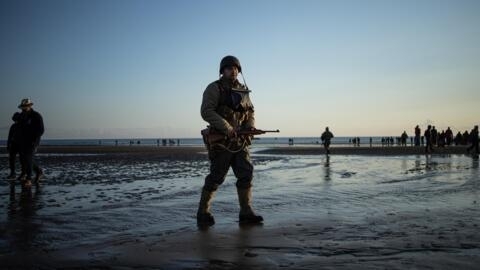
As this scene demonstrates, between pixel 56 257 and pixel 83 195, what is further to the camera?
pixel 83 195

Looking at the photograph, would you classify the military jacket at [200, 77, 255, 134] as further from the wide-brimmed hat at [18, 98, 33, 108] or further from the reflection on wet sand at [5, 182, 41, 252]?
the wide-brimmed hat at [18, 98, 33, 108]

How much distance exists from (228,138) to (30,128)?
7.11 m

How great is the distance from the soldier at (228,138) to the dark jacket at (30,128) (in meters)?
6.78

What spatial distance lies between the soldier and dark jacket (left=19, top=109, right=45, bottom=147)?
6.78m

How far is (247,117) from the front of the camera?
18.6 feet

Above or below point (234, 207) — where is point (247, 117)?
above

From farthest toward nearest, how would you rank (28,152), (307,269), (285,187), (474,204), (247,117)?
(28,152) < (285,187) < (474,204) < (247,117) < (307,269)

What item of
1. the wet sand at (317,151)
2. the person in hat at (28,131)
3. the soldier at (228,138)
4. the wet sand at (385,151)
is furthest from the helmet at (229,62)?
the wet sand at (385,151)

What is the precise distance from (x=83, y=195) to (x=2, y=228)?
3207mm

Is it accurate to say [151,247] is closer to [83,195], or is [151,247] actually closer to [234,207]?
[234,207]

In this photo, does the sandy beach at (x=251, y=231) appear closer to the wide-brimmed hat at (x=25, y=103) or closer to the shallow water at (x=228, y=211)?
the shallow water at (x=228, y=211)

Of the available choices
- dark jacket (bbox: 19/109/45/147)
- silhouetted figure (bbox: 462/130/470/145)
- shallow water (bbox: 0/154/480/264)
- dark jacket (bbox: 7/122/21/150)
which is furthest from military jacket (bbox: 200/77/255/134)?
silhouetted figure (bbox: 462/130/470/145)

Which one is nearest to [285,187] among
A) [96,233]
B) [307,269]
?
[96,233]

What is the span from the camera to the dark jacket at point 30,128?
10414mm
